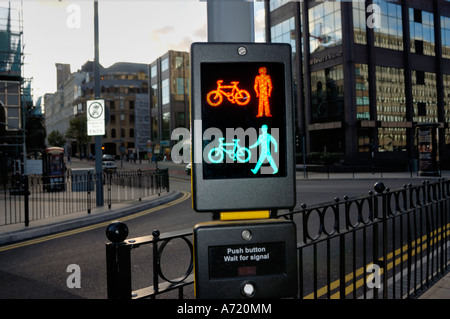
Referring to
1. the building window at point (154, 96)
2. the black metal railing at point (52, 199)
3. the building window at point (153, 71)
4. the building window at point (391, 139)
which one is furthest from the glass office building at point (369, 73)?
the building window at point (154, 96)

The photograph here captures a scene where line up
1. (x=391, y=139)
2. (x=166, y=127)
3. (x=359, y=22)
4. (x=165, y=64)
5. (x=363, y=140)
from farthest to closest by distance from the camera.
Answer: (x=166, y=127) → (x=165, y=64) → (x=391, y=139) → (x=359, y=22) → (x=363, y=140)

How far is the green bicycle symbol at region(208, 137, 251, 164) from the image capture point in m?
1.65

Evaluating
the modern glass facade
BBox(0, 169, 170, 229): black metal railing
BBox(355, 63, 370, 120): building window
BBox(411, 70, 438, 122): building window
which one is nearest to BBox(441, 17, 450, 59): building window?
BBox(411, 70, 438, 122): building window

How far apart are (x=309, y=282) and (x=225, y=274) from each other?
Result: 3725 mm

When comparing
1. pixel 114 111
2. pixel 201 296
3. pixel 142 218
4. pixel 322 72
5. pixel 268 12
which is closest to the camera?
pixel 201 296

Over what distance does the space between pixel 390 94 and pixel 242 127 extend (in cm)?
4200

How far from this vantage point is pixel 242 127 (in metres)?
1.67

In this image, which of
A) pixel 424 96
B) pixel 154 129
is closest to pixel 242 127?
pixel 424 96

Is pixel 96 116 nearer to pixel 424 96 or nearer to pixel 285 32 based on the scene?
pixel 285 32

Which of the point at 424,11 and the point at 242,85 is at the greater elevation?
the point at 424,11

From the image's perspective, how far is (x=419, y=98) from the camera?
137ft

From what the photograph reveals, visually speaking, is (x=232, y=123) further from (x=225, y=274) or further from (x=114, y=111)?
(x=114, y=111)

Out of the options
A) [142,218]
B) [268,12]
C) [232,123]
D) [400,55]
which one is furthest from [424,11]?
[232,123]
